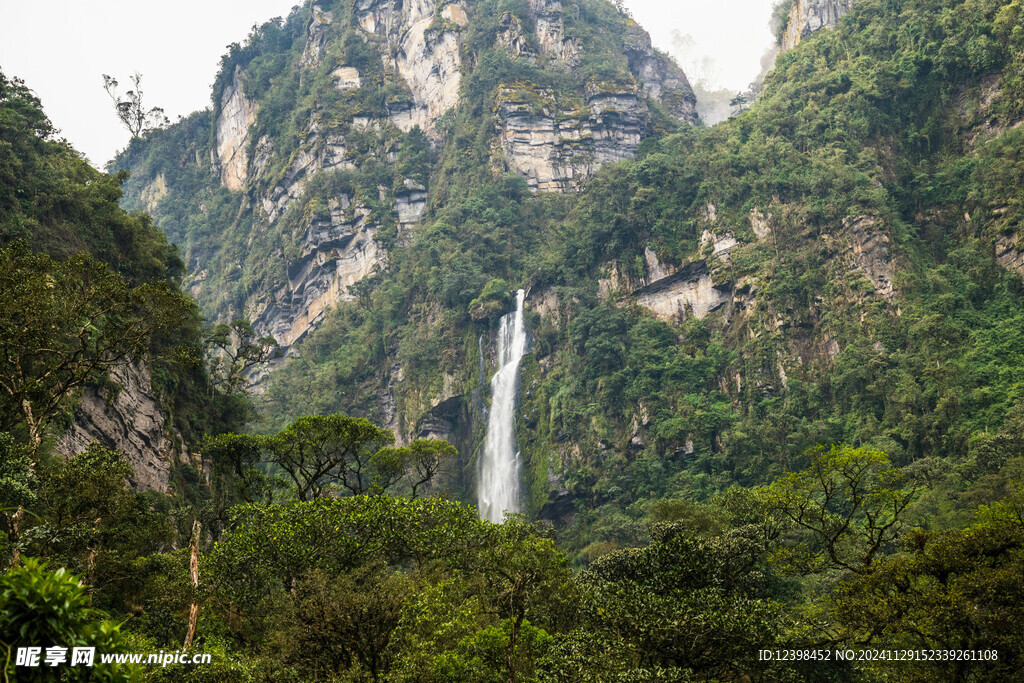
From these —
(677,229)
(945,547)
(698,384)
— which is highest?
(677,229)

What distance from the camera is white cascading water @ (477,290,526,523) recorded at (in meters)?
45.5

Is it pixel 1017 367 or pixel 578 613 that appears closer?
pixel 578 613

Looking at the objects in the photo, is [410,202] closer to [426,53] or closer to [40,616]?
[426,53]

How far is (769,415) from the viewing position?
37.0m

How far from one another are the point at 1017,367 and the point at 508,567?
2384 centimetres

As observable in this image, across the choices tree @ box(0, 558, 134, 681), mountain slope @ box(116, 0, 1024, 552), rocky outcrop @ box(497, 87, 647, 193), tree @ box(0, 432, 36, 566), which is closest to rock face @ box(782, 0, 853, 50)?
mountain slope @ box(116, 0, 1024, 552)

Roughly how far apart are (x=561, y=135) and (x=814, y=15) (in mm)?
21332

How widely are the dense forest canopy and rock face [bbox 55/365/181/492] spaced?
47 centimetres

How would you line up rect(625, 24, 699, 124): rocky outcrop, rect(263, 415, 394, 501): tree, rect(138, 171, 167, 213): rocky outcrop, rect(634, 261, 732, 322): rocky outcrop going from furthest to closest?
1. rect(138, 171, 167, 213): rocky outcrop
2. rect(625, 24, 699, 124): rocky outcrop
3. rect(634, 261, 732, 322): rocky outcrop
4. rect(263, 415, 394, 501): tree

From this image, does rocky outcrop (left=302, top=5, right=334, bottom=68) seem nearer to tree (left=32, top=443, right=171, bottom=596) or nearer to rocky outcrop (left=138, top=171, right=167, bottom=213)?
rocky outcrop (left=138, top=171, right=167, bottom=213)

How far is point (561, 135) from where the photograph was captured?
62750mm

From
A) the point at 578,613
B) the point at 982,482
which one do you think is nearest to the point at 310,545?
the point at 578,613

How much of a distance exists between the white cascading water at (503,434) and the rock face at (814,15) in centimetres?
3100

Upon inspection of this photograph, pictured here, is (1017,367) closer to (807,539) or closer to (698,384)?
Result: (807,539)
